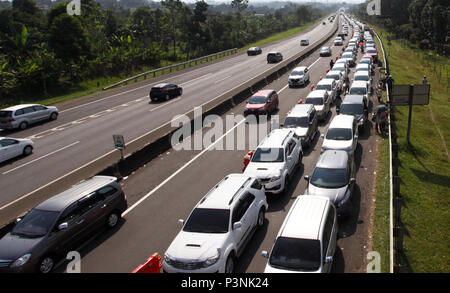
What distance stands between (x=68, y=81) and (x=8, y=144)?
77.3 ft

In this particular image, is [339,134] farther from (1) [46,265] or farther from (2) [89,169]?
(1) [46,265]

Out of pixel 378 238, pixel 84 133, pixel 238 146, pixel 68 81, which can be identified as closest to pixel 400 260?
pixel 378 238

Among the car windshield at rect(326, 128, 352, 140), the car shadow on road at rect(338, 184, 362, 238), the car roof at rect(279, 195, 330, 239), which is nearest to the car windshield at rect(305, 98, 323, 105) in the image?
the car windshield at rect(326, 128, 352, 140)

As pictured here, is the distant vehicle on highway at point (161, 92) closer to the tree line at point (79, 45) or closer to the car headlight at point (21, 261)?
the tree line at point (79, 45)

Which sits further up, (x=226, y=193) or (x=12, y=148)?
(x=226, y=193)

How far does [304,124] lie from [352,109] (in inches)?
165

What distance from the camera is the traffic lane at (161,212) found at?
1202cm

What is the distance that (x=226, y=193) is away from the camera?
12.5 metres

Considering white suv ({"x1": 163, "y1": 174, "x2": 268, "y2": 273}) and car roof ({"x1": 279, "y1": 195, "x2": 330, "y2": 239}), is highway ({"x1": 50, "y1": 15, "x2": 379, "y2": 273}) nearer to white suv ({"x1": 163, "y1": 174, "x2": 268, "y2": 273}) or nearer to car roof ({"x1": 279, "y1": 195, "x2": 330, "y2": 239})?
white suv ({"x1": 163, "y1": 174, "x2": 268, "y2": 273})

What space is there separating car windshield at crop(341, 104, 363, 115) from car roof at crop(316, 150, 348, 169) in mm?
8137

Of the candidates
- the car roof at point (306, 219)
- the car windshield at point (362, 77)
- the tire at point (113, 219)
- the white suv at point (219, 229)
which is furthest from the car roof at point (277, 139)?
the car windshield at point (362, 77)

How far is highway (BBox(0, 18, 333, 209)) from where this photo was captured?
1947 cm

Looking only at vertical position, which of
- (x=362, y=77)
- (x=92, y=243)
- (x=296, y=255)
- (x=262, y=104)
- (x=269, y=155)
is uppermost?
(x=362, y=77)

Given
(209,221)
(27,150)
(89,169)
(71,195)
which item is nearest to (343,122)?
(209,221)
